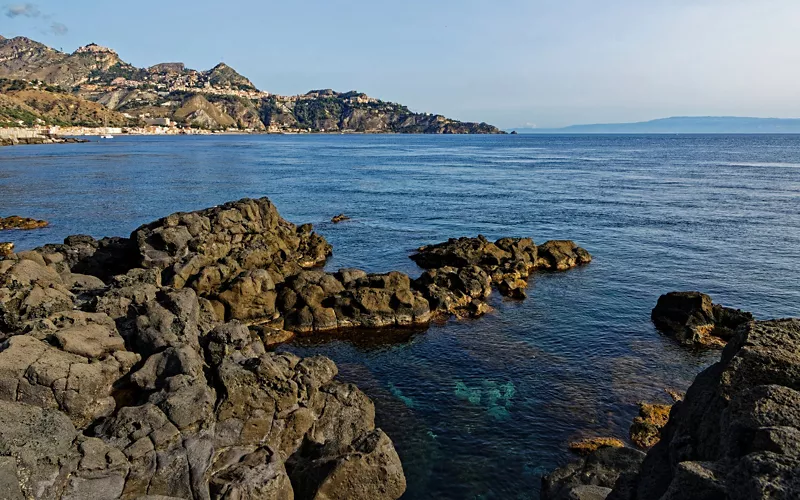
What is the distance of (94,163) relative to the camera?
14025 centimetres

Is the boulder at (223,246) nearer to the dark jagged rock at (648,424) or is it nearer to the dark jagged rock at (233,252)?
the dark jagged rock at (233,252)

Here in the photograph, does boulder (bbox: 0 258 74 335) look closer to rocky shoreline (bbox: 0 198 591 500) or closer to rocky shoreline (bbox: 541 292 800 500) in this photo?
rocky shoreline (bbox: 0 198 591 500)

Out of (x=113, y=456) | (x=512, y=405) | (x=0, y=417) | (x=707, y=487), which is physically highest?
(x=707, y=487)

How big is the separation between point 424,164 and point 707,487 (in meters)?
146

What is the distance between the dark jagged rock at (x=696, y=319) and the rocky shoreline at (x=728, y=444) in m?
18.3

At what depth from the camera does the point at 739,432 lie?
11.0 meters

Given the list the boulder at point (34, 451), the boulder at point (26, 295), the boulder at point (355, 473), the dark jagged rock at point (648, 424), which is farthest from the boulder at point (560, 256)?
the boulder at point (34, 451)

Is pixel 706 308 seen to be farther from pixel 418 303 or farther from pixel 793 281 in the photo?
pixel 418 303

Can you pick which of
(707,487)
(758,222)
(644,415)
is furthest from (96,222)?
(758,222)

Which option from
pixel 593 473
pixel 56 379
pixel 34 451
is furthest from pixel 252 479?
pixel 593 473

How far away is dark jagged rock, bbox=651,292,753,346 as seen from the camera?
33656 mm

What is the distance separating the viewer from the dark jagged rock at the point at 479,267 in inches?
1527

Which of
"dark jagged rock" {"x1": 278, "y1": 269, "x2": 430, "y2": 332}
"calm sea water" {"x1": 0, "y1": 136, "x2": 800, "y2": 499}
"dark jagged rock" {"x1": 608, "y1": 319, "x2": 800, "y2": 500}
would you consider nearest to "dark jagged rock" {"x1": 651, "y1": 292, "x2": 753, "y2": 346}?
"calm sea water" {"x1": 0, "y1": 136, "x2": 800, "y2": 499}

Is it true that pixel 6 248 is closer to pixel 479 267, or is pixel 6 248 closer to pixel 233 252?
pixel 233 252
